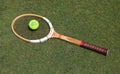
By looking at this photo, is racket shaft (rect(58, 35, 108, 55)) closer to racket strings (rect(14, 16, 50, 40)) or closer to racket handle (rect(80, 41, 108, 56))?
racket handle (rect(80, 41, 108, 56))

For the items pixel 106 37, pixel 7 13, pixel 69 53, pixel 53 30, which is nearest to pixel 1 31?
pixel 7 13

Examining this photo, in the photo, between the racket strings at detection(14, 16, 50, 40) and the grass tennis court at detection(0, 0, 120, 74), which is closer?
the grass tennis court at detection(0, 0, 120, 74)

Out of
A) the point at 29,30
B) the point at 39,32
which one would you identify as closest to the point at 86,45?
the point at 39,32

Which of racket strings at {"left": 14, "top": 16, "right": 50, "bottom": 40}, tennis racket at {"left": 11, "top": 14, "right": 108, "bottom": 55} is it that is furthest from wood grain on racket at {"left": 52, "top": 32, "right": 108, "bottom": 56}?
racket strings at {"left": 14, "top": 16, "right": 50, "bottom": 40}

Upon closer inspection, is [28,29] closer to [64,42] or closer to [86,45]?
[64,42]

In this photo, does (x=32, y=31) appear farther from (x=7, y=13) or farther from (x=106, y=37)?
(x=106, y=37)

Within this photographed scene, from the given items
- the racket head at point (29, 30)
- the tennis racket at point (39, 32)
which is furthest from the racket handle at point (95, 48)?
the racket head at point (29, 30)

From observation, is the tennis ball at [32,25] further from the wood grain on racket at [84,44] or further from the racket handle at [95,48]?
the racket handle at [95,48]
